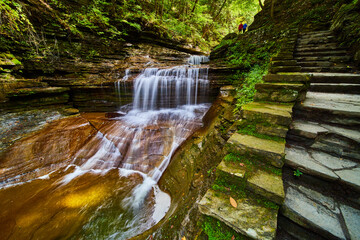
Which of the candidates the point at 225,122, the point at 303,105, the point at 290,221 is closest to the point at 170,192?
the point at 225,122

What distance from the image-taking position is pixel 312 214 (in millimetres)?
1393

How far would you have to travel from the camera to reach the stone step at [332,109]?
2.22 metres

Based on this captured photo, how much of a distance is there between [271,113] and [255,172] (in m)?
1.08

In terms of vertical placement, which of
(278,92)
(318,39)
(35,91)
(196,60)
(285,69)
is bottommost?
(35,91)

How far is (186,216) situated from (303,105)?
3.07m

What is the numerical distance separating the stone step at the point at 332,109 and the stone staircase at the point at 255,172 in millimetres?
370

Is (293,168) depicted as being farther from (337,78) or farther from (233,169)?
(337,78)

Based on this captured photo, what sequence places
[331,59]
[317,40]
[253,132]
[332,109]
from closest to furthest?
1. [253,132]
2. [332,109]
3. [331,59]
4. [317,40]

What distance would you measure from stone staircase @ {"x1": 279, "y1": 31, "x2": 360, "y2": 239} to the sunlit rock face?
2.68 metres

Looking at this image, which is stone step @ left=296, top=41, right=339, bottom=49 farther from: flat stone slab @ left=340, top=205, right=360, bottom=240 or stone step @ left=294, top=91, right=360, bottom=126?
flat stone slab @ left=340, top=205, right=360, bottom=240

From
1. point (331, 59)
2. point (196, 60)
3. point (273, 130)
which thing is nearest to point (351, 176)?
point (273, 130)

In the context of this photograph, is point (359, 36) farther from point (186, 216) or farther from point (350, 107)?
point (186, 216)

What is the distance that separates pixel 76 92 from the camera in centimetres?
659

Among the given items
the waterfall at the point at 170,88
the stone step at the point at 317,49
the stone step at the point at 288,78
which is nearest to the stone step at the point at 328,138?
the stone step at the point at 288,78
